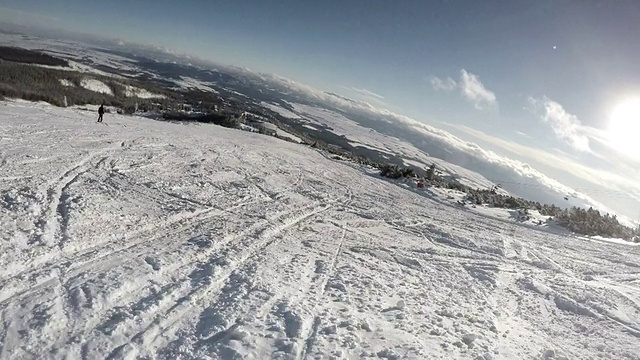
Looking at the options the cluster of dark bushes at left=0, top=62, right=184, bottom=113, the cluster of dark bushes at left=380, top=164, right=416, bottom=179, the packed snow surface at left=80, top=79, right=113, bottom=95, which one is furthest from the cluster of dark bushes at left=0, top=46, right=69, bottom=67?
the cluster of dark bushes at left=380, top=164, right=416, bottom=179

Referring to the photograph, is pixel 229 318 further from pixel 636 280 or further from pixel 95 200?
pixel 636 280

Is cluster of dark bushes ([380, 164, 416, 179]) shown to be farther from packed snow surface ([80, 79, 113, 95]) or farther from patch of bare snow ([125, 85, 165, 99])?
patch of bare snow ([125, 85, 165, 99])

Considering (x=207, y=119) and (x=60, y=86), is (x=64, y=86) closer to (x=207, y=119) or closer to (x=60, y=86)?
(x=60, y=86)

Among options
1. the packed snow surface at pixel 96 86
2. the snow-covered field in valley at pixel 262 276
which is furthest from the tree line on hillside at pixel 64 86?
the snow-covered field in valley at pixel 262 276

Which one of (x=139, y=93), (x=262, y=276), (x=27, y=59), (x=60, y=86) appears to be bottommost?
(x=27, y=59)

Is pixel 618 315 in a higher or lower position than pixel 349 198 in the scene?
higher

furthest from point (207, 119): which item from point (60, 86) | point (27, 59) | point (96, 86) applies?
point (27, 59)

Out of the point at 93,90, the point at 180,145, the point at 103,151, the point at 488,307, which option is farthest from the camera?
the point at 93,90

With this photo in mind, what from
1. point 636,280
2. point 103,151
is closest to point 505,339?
point 636,280

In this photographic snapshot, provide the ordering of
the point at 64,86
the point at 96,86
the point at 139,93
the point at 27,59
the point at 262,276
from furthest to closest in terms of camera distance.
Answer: the point at 27,59 < the point at 139,93 < the point at 96,86 < the point at 64,86 < the point at 262,276
